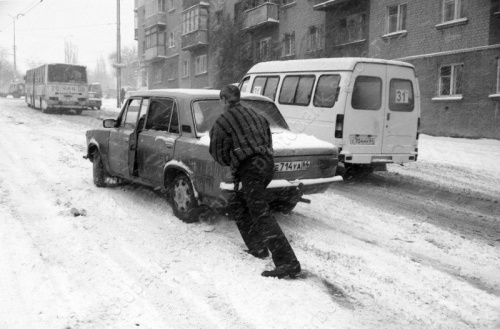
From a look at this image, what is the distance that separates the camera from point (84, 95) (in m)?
27.3

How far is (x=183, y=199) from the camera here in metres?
5.70

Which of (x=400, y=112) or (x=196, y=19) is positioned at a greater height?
(x=196, y=19)

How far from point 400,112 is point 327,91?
1522 mm

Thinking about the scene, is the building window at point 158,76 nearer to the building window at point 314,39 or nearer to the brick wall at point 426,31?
the building window at point 314,39

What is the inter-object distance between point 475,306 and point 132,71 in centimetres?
12605

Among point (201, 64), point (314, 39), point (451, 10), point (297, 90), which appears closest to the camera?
point (297, 90)

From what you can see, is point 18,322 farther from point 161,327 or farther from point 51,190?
point 51,190

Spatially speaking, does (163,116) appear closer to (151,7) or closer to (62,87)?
(62,87)

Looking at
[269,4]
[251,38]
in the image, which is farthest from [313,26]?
[251,38]

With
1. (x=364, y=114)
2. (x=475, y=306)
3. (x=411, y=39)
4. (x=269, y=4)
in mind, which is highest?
(x=269, y=4)

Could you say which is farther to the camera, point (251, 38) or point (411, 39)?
point (251, 38)

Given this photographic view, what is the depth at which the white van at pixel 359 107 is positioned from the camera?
8656 mm

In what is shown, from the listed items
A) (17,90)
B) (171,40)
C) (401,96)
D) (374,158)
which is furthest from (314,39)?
(17,90)

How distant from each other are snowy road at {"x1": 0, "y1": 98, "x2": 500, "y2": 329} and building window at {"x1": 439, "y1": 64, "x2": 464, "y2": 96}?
1230 cm
